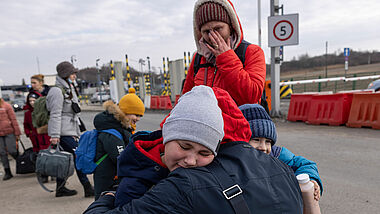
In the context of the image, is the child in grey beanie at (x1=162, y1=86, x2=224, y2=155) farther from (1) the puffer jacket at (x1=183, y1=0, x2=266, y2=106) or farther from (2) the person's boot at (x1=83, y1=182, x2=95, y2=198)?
(2) the person's boot at (x1=83, y1=182, x2=95, y2=198)

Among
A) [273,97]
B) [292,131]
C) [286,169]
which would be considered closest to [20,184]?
[286,169]

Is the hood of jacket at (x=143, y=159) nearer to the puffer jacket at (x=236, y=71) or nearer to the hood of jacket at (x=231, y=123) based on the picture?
the hood of jacket at (x=231, y=123)

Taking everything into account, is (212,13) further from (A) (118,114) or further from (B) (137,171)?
(A) (118,114)

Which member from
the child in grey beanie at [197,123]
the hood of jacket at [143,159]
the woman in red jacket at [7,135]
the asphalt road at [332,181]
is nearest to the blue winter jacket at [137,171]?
the hood of jacket at [143,159]

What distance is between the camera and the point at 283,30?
8.61 metres

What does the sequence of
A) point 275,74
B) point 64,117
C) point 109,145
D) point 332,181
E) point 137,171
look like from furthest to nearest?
point 275,74 → point 64,117 → point 332,181 → point 109,145 → point 137,171

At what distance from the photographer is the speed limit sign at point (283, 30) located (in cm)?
844

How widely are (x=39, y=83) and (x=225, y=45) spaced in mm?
4560

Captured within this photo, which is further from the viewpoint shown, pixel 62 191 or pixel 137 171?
pixel 62 191

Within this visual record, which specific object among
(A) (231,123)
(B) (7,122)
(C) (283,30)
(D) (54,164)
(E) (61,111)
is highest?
(C) (283,30)

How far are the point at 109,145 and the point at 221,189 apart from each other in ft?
6.65

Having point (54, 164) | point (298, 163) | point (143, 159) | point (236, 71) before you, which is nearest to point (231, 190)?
point (143, 159)

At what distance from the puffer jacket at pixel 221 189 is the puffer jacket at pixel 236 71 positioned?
1.71ft

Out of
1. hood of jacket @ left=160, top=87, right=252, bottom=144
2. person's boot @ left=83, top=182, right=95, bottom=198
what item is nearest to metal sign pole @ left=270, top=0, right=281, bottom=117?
person's boot @ left=83, top=182, right=95, bottom=198
